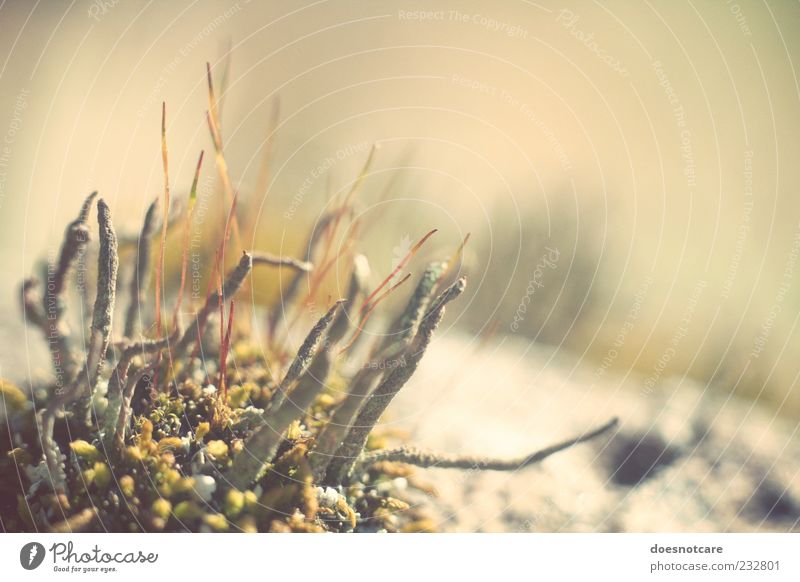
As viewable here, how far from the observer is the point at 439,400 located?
45.1 inches

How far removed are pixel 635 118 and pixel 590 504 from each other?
0.74 meters

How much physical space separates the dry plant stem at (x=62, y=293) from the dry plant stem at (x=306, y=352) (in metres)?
0.31

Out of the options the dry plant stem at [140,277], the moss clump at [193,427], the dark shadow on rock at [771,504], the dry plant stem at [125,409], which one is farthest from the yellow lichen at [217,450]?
the dark shadow on rock at [771,504]

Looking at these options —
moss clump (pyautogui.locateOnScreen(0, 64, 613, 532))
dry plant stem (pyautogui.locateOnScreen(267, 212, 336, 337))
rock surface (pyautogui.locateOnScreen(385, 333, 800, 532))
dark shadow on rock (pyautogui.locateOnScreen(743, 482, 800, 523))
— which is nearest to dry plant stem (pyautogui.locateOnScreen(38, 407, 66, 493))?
moss clump (pyautogui.locateOnScreen(0, 64, 613, 532))

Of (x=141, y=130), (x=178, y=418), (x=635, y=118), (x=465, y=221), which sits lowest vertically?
(x=178, y=418)

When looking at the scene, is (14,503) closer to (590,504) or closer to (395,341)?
(395,341)

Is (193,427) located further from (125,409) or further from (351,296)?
(351,296)

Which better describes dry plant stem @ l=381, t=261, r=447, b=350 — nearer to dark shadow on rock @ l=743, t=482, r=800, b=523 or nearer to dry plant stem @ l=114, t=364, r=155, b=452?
dry plant stem @ l=114, t=364, r=155, b=452

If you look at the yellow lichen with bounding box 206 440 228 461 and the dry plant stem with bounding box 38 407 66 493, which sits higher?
the yellow lichen with bounding box 206 440 228 461

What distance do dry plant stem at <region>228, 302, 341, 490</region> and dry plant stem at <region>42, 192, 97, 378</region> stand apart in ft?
0.96

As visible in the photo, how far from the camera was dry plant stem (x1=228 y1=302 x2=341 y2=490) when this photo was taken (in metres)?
0.75

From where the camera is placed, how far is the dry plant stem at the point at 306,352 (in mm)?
738

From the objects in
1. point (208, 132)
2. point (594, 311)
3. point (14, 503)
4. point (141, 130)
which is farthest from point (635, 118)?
point (14, 503)
